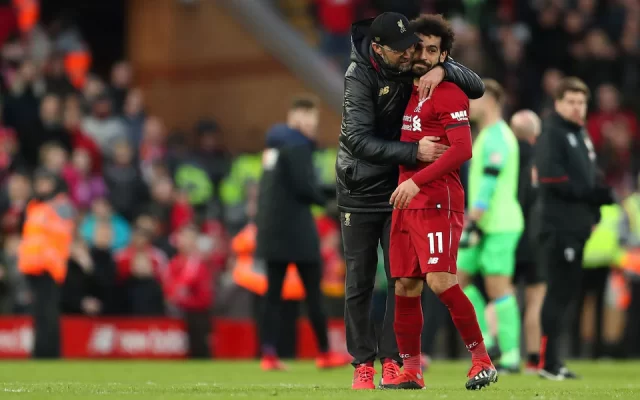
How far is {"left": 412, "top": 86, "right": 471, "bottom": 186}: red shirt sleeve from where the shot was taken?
8.81 meters

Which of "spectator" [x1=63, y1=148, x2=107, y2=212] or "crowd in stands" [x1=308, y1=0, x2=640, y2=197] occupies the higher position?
"crowd in stands" [x1=308, y1=0, x2=640, y2=197]

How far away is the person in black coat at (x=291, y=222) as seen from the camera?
13.9 meters

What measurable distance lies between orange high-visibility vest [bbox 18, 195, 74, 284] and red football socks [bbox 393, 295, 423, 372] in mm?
7616

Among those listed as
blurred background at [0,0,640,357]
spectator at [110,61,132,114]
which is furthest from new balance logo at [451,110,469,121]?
spectator at [110,61,132,114]

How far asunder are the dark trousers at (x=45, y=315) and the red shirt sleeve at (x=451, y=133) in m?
8.14

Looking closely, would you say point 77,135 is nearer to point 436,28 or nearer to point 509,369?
point 509,369

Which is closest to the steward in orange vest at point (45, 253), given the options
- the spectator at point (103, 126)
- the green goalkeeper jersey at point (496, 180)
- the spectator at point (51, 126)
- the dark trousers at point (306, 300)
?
the dark trousers at point (306, 300)

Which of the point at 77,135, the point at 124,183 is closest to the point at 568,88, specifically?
the point at 124,183

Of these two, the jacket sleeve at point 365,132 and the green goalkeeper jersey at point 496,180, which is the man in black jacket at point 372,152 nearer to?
the jacket sleeve at point 365,132

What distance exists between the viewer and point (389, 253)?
9289mm

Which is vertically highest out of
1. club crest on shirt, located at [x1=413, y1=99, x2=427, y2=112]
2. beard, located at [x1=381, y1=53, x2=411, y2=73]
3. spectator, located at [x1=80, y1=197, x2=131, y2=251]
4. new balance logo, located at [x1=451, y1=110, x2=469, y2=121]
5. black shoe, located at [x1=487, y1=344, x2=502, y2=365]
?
beard, located at [x1=381, y1=53, x2=411, y2=73]

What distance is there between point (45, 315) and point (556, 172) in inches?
268

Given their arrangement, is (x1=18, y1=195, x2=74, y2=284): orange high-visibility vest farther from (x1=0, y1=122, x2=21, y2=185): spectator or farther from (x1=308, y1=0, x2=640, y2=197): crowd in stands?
(x1=308, y1=0, x2=640, y2=197): crowd in stands

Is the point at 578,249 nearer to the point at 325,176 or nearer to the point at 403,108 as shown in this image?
the point at 403,108
